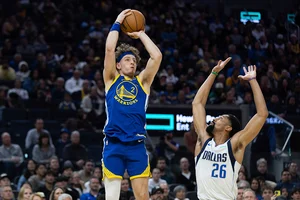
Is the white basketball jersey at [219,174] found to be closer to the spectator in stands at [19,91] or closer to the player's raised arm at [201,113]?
the player's raised arm at [201,113]

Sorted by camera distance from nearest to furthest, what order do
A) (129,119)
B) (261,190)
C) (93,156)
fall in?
(129,119) → (261,190) → (93,156)

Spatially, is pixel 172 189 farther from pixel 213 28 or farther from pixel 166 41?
pixel 213 28

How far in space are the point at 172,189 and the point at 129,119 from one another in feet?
22.5

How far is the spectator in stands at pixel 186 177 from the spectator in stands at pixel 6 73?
20.2 ft

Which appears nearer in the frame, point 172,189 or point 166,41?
point 172,189

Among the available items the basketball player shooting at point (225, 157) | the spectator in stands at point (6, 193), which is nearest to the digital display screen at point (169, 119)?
the spectator in stands at point (6, 193)

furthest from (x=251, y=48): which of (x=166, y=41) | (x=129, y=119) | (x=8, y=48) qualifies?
(x=129, y=119)

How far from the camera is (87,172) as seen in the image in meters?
15.8

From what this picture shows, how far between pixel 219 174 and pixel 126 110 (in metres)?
1.34

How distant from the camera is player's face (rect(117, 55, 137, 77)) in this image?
30.1ft

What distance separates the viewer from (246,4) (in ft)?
91.7

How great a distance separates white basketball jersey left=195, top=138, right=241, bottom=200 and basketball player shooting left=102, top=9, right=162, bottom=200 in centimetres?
89

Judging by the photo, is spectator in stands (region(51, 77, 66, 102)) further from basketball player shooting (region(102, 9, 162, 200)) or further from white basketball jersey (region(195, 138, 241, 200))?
white basketball jersey (region(195, 138, 241, 200))

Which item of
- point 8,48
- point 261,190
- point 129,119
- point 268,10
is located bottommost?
point 261,190
